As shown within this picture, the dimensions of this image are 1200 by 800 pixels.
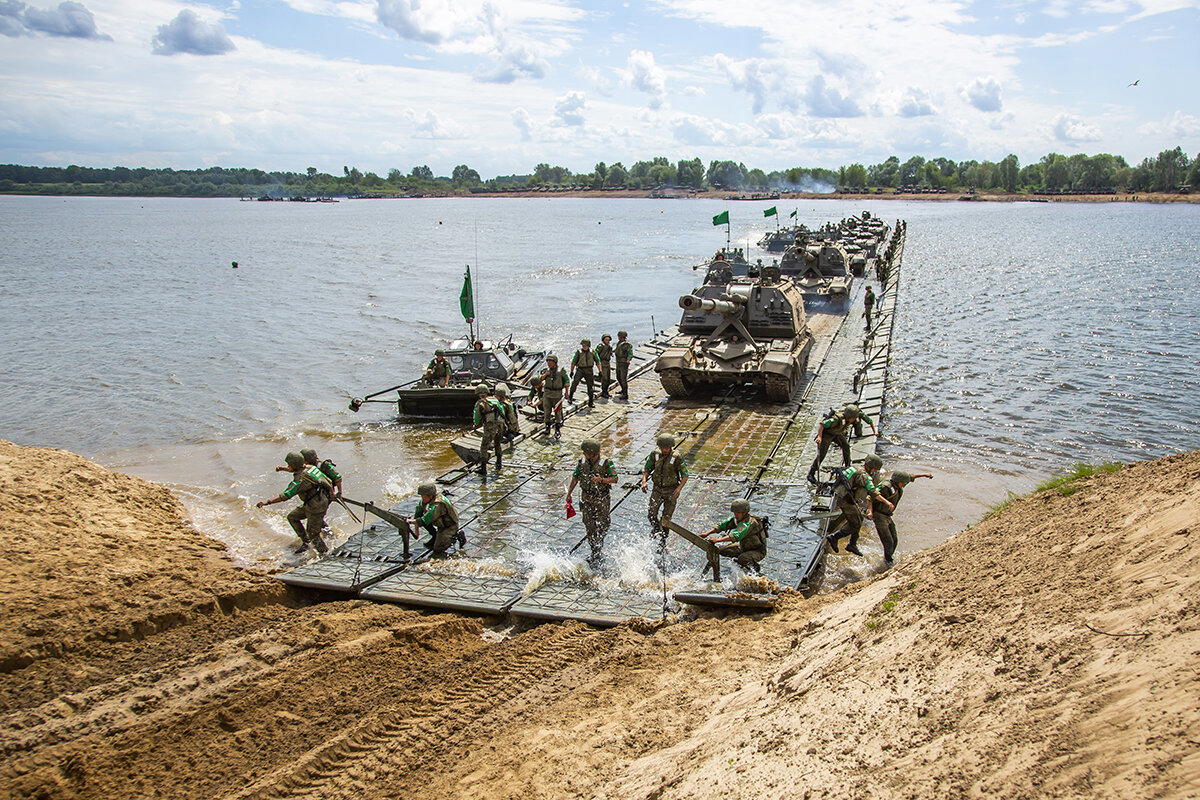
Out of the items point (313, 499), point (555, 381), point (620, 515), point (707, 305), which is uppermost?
point (707, 305)

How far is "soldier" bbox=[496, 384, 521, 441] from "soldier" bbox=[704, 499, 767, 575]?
223 inches

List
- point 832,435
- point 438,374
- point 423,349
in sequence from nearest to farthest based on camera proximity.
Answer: point 832,435, point 438,374, point 423,349

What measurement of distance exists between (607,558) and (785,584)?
2.27m

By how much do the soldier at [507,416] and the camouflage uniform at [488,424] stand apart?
11.6 inches

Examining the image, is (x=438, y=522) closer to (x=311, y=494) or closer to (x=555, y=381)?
(x=311, y=494)

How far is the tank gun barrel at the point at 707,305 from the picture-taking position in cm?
1697

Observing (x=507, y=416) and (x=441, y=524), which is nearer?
(x=441, y=524)

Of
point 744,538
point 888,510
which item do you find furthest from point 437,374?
point 888,510

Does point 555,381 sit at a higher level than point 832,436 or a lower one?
higher

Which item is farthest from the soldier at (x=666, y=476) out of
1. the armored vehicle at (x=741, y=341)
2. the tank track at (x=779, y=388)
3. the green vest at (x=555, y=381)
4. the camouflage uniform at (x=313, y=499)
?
the tank track at (x=779, y=388)

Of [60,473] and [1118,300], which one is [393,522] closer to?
[60,473]

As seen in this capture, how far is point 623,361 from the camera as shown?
20.0 m

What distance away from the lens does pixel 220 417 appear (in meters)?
22.7

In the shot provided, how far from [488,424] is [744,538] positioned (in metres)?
5.60
